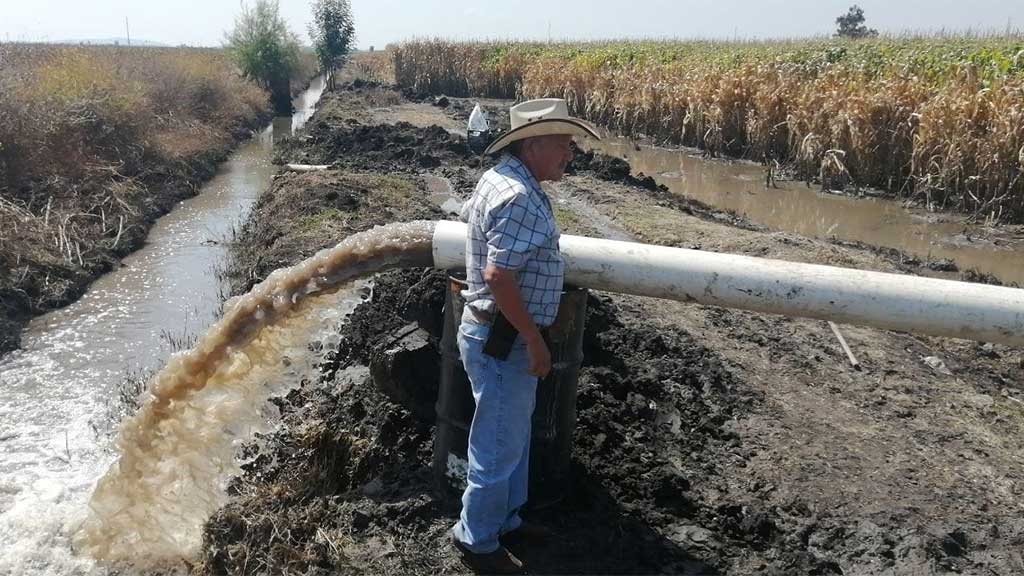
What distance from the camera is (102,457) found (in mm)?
5484

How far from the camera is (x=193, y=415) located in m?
4.35

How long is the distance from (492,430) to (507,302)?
658 mm

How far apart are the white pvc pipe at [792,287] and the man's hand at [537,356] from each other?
0.74m

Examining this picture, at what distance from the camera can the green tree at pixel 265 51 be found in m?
32.3

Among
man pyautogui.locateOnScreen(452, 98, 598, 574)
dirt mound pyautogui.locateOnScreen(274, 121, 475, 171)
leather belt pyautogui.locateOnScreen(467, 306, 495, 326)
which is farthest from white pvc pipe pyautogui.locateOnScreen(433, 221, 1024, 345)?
dirt mound pyautogui.locateOnScreen(274, 121, 475, 171)

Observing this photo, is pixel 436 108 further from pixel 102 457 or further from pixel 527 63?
pixel 102 457

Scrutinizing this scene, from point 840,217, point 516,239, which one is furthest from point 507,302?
point 840,217

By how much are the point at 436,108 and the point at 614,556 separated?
27.8 m

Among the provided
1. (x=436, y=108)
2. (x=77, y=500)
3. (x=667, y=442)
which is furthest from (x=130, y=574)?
(x=436, y=108)

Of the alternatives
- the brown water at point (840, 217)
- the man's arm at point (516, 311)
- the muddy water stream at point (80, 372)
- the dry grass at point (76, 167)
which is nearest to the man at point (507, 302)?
the man's arm at point (516, 311)

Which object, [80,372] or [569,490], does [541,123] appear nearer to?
[569,490]

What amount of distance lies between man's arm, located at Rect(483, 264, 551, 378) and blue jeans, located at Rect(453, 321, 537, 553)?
0.44 ft

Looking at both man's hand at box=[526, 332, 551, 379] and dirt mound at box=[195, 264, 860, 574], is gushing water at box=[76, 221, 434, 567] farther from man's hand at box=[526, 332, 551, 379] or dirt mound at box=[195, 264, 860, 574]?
man's hand at box=[526, 332, 551, 379]

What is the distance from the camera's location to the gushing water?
4.18m
